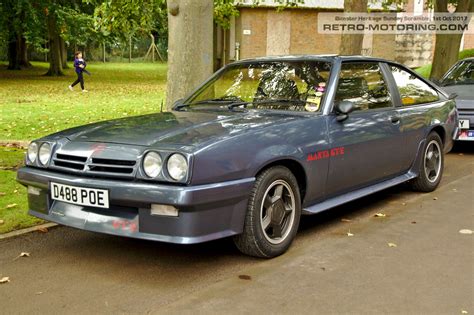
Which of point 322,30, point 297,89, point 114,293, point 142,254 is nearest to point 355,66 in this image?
point 297,89

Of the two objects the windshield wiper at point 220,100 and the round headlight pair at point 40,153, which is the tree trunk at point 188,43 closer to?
the windshield wiper at point 220,100

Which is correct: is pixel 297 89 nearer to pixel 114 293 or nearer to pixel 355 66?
pixel 355 66

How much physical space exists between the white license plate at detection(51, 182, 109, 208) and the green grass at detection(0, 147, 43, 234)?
1.18 m

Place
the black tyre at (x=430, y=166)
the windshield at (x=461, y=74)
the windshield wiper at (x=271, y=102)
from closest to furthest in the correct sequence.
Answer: the windshield wiper at (x=271, y=102)
the black tyre at (x=430, y=166)
the windshield at (x=461, y=74)

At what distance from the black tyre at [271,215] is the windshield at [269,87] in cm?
83

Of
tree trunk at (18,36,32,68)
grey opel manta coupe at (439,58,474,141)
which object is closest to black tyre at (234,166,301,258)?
grey opel manta coupe at (439,58,474,141)

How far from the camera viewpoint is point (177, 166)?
12.1 feet

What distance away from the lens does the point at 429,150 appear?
643 centimetres

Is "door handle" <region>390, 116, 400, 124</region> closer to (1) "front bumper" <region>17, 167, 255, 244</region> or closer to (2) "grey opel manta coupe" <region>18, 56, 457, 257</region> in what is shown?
(2) "grey opel manta coupe" <region>18, 56, 457, 257</region>

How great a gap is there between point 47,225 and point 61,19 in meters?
22.3

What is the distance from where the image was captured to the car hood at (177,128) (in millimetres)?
3938

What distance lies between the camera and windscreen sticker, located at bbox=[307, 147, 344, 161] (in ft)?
14.8

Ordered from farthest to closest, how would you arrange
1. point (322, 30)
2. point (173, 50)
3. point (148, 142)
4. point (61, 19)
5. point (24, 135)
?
point (322, 30), point (61, 19), point (24, 135), point (173, 50), point (148, 142)

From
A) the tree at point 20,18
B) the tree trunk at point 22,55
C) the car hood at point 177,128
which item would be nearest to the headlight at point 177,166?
the car hood at point 177,128
